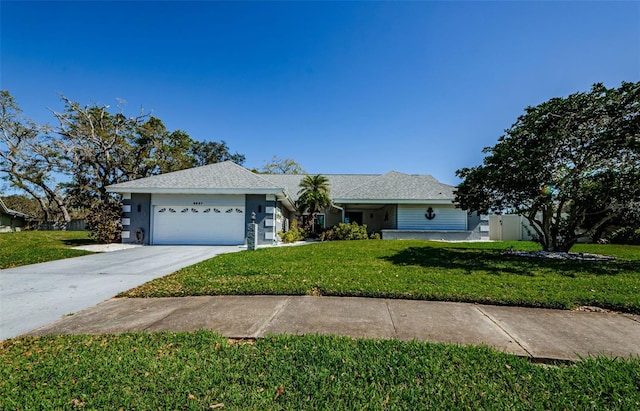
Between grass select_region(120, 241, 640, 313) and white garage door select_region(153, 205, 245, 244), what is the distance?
604 centimetres

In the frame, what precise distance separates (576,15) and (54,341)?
1323cm

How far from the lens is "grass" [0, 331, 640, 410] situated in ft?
6.81

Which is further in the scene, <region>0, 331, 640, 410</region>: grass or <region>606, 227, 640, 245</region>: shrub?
<region>606, 227, 640, 245</region>: shrub

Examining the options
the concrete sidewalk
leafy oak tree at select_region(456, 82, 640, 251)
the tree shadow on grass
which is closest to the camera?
the concrete sidewalk

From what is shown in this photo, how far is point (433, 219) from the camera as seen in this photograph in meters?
17.5

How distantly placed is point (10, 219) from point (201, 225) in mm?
24945

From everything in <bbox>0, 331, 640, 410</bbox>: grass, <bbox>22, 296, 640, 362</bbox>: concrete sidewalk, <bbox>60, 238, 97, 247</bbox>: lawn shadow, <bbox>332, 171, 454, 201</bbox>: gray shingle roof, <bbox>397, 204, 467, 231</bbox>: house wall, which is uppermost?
<bbox>332, 171, 454, 201</bbox>: gray shingle roof

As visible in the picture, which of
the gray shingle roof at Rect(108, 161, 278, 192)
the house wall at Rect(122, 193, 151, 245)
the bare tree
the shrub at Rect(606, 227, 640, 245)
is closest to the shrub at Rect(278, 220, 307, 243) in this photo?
the gray shingle roof at Rect(108, 161, 278, 192)

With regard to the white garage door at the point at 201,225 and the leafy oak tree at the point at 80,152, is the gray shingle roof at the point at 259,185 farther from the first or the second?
the leafy oak tree at the point at 80,152

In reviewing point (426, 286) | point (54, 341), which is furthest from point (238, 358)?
point (426, 286)

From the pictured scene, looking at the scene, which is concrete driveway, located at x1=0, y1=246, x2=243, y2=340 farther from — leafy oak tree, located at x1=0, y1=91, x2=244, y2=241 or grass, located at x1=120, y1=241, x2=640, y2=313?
leafy oak tree, located at x1=0, y1=91, x2=244, y2=241

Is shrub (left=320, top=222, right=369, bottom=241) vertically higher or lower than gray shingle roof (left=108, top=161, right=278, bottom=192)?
lower

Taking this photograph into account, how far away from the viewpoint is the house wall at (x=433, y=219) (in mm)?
17391

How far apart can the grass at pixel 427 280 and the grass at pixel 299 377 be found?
2.08 m
